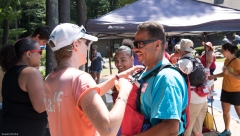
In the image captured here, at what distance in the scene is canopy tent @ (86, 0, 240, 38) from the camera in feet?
17.4

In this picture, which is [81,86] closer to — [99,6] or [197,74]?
[197,74]

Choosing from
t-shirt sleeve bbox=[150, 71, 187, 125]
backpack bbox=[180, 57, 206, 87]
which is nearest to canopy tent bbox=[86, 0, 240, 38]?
backpack bbox=[180, 57, 206, 87]

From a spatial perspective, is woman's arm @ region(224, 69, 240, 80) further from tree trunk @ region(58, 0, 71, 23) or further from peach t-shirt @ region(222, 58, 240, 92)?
tree trunk @ region(58, 0, 71, 23)

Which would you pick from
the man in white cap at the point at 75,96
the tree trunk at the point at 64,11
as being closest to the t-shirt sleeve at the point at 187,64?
the man in white cap at the point at 75,96

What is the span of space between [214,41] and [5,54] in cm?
4220

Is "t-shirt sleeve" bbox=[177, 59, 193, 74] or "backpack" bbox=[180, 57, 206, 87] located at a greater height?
"t-shirt sleeve" bbox=[177, 59, 193, 74]

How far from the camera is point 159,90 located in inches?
73.8

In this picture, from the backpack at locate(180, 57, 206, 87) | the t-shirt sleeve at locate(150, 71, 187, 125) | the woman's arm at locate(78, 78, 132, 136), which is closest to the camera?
the woman's arm at locate(78, 78, 132, 136)

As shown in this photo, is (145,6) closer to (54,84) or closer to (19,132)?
(19,132)

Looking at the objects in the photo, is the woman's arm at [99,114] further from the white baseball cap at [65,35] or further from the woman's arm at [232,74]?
the woman's arm at [232,74]

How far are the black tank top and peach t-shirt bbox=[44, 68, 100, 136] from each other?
3.10ft

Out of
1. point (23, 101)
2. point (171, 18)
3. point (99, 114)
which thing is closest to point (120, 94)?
point (99, 114)

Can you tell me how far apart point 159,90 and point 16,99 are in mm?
1539

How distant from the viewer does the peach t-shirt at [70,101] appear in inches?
69.2
